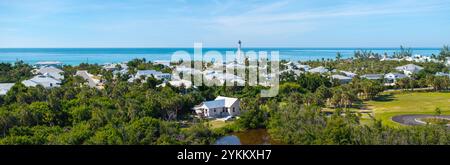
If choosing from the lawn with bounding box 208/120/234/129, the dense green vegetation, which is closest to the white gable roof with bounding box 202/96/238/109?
the dense green vegetation

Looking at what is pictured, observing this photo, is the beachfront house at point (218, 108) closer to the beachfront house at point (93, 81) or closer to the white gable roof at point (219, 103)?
the white gable roof at point (219, 103)

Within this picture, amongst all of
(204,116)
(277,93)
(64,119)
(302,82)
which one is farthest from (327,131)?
(302,82)

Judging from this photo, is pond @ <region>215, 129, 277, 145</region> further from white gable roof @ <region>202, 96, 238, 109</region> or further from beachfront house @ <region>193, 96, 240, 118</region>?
white gable roof @ <region>202, 96, 238, 109</region>

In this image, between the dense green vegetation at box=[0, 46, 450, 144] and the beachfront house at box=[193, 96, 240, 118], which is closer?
the dense green vegetation at box=[0, 46, 450, 144]
